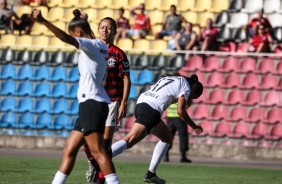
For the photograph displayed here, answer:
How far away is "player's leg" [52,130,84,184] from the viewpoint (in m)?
11.1

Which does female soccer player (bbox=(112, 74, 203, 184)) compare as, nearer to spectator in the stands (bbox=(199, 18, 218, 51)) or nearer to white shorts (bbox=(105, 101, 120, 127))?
white shorts (bbox=(105, 101, 120, 127))

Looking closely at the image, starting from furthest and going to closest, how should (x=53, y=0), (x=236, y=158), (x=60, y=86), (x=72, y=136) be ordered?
(x=53, y=0) → (x=60, y=86) → (x=236, y=158) → (x=72, y=136)

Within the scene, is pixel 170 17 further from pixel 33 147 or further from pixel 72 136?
pixel 72 136

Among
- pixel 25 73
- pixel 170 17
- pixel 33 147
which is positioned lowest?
pixel 33 147

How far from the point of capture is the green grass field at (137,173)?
653 inches

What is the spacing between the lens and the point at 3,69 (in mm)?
29234

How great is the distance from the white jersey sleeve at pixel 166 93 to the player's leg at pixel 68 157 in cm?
355

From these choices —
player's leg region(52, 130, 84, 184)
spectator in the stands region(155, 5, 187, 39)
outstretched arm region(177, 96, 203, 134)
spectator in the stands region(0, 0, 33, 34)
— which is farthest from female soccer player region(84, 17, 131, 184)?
spectator in the stands region(0, 0, 33, 34)

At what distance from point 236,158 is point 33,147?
5876 millimetres

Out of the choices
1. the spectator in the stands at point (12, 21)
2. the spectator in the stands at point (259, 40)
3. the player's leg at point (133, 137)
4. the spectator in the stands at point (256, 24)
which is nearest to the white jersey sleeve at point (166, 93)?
the player's leg at point (133, 137)

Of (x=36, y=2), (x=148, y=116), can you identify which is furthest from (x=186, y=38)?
(x=148, y=116)

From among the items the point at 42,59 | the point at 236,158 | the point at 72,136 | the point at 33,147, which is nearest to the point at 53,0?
the point at 42,59

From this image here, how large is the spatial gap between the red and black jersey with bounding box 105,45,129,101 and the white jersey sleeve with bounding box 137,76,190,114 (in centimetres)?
56

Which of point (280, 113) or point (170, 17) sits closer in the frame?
point (280, 113)
